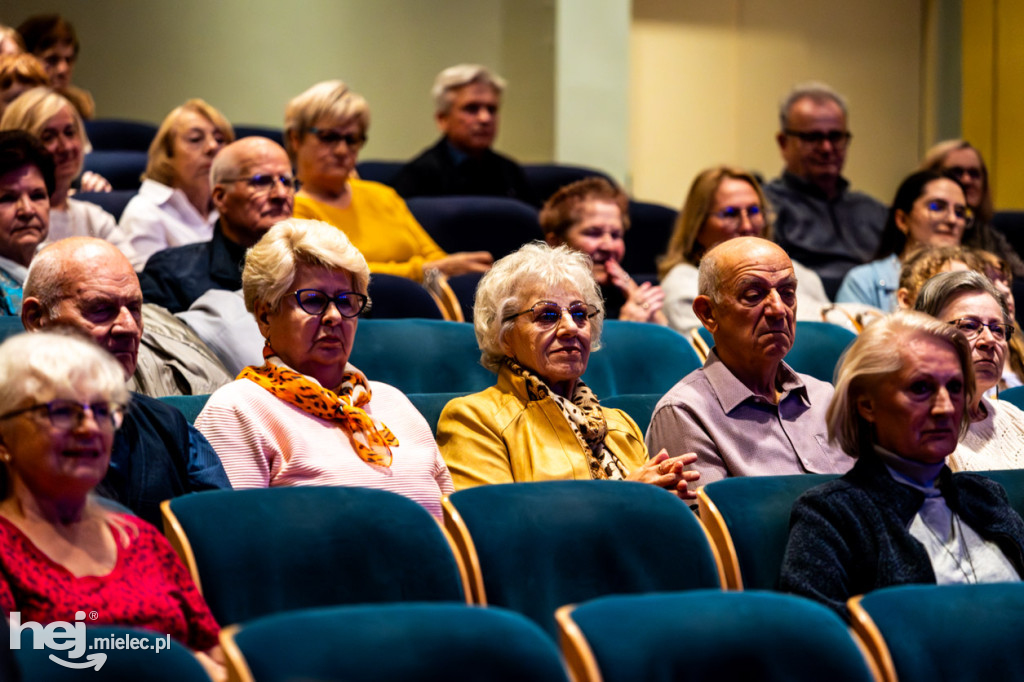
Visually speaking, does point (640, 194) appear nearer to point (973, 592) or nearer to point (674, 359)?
point (674, 359)

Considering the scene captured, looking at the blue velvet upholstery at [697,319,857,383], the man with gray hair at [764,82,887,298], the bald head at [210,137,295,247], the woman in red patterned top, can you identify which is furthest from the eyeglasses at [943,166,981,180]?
the woman in red patterned top

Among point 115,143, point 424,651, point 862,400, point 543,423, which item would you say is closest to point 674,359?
point 543,423

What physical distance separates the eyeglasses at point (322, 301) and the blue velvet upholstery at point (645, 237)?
237 cm

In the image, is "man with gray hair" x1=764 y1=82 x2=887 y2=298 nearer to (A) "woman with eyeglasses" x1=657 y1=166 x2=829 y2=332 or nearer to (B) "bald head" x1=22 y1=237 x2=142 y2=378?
(A) "woman with eyeglasses" x1=657 y1=166 x2=829 y2=332

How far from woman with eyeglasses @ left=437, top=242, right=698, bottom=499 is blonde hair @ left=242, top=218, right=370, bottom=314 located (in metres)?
0.29

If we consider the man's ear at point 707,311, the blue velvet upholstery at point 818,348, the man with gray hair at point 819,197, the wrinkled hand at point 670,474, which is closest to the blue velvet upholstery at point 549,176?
the man with gray hair at point 819,197

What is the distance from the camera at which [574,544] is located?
1778 millimetres

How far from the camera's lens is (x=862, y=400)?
1.94 metres

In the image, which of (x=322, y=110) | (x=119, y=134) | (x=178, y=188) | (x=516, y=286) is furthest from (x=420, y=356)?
(x=119, y=134)

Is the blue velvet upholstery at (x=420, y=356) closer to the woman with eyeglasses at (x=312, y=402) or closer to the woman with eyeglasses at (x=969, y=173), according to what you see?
the woman with eyeglasses at (x=312, y=402)

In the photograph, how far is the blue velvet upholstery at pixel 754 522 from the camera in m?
1.86

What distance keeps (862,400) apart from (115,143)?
12.5ft

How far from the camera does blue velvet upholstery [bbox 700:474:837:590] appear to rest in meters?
1.86

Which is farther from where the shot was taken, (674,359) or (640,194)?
(640,194)
